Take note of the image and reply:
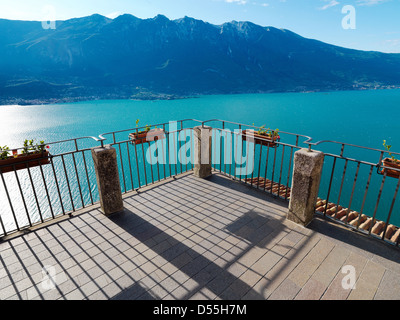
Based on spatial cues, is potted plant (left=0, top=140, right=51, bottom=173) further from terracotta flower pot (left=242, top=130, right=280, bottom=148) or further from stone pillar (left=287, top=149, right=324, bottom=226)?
stone pillar (left=287, top=149, right=324, bottom=226)

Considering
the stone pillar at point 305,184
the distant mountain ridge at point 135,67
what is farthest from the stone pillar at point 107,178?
the distant mountain ridge at point 135,67

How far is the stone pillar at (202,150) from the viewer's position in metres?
6.35

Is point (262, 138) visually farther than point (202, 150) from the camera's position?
No

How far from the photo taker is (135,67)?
15675 cm

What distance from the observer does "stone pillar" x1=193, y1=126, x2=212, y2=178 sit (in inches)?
250

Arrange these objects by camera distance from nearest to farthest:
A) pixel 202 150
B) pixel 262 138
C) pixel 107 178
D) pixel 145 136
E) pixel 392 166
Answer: pixel 392 166 < pixel 107 178 < pixel 262 138 < pixel 145 136 < pixel 202 150

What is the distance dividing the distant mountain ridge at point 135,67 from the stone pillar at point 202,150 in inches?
4145

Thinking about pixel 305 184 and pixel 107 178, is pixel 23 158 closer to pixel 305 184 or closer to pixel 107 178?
pixel 107 178

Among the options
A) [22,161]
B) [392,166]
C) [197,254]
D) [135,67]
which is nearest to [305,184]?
[392,166]

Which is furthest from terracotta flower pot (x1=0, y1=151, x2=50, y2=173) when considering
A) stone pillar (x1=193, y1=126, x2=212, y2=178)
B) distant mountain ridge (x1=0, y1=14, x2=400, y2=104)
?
distant mountain ridge (x1=0, y1=14, x2=400, y2=104)

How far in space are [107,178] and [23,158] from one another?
1.51 metres
